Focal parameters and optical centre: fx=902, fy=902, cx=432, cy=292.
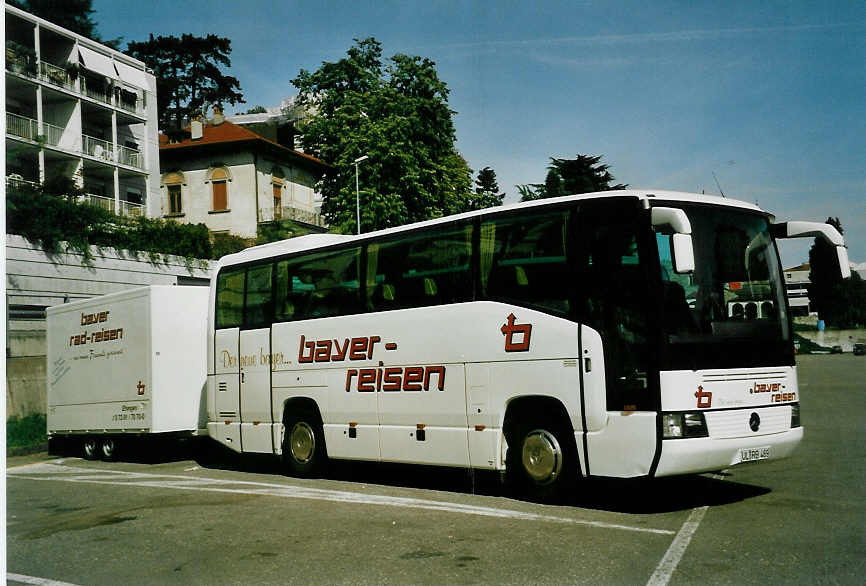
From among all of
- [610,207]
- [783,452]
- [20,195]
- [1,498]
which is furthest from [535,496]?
[20,195]

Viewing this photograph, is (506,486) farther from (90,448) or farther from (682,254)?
(90,448)

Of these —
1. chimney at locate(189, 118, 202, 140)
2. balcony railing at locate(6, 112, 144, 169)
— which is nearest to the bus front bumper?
balcony railing at locate(6, 112, 144, 169)

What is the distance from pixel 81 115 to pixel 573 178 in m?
23.6

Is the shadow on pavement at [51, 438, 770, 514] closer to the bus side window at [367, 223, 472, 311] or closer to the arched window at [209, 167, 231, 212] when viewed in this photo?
the bus side window at [367, 223, 472, 311]

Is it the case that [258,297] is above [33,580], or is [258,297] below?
above

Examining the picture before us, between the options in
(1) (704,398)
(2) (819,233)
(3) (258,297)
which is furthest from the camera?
(3) (258,297)

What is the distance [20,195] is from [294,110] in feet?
78.4

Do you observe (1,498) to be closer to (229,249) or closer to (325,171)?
(229,249)

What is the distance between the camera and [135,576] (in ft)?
22.5

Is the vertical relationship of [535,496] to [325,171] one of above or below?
below

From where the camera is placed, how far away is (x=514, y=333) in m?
10.1

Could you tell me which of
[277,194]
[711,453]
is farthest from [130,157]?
[711,453]

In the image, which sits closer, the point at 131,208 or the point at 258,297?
the point at 258,297

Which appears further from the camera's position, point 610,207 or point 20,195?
point 20,195
